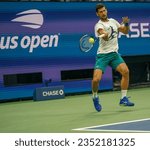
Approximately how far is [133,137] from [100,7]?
13.1ft

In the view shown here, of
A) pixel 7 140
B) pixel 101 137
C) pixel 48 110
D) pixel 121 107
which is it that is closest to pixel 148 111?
pixel 121 107

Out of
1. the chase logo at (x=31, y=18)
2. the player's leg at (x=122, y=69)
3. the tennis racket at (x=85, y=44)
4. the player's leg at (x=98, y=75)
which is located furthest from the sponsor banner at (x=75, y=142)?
the tennis racket at (x=85, y=44)

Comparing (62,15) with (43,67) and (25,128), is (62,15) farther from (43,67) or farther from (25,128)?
(25,128)

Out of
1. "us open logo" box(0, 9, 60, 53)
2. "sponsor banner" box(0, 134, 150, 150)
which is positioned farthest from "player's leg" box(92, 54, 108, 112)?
"sponsor banner" box(0, 134, 150, 150)

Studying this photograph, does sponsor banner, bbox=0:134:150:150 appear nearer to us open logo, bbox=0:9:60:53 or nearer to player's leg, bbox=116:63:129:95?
player's leg, bbox=116:63:129:95

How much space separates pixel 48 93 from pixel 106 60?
2686 millimetres

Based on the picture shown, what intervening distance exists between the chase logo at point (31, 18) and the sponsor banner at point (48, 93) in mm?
1452

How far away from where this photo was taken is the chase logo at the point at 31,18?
11.6 meters

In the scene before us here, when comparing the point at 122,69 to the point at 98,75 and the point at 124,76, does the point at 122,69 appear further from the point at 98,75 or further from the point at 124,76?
the point at 98,75

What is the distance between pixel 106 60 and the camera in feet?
31.2

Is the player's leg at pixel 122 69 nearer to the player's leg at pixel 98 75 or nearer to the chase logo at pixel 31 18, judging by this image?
the player's leg at pixel 98 75

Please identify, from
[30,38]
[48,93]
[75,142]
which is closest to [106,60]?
[48,93]

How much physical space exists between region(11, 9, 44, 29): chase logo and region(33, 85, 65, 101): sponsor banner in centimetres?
145

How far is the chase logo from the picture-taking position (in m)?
11.6
